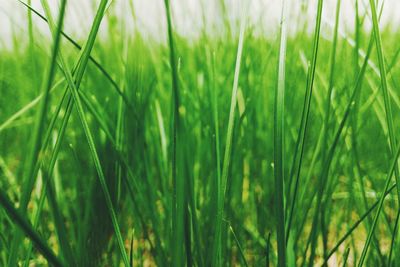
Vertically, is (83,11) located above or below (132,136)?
above

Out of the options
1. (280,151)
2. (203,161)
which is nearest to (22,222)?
(280,151)

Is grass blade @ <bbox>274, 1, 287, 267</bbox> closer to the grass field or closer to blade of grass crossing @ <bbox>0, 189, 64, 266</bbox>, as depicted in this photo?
the grass field

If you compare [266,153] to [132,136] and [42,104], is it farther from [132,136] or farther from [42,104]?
[42,104]

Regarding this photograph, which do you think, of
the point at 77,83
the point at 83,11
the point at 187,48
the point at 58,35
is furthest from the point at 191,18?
the point at 58,35

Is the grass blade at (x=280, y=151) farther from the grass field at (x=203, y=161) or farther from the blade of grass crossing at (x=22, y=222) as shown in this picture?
the blade of grass crossing at (x=22, y=222)

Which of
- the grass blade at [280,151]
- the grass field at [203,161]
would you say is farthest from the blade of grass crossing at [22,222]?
the grass blade at [280,151]

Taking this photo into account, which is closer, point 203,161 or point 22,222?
point 22,222

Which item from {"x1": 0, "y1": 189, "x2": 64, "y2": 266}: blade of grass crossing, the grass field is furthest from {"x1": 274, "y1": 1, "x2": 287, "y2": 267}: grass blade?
{"x1": 0, "y1": 189, "x2": 64, "y2": 266}: blade of grass crossing

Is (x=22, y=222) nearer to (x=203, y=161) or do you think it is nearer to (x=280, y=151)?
(x=280, y=151)
